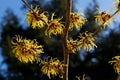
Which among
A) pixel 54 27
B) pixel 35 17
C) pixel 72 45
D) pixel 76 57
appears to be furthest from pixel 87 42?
pixel 76 57

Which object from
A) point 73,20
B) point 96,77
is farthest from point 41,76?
point 73,20

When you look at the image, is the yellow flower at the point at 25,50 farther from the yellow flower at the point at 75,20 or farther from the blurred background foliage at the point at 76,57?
the blurred background foliage at the point at 76,57

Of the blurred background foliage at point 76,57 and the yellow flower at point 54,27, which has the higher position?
the blurred background foliage at point 76,57

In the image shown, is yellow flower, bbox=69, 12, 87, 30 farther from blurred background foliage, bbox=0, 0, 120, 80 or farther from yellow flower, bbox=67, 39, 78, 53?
blurred background foliage, bbox=0, 0, 120, 80

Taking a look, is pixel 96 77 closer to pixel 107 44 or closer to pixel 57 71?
pixel 107 44

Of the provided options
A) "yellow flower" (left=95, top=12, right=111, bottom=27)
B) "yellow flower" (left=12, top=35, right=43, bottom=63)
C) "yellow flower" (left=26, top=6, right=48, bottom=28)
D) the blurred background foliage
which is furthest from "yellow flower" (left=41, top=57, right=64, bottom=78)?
the blurred background foliage

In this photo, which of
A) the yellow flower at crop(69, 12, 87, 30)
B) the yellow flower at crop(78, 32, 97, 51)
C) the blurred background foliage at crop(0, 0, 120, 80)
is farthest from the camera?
the blurred background foliage at crop(0, 0, 120, 80)

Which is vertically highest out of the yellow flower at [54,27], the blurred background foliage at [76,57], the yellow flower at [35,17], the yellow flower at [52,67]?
the blurred background foliage at [76,57]

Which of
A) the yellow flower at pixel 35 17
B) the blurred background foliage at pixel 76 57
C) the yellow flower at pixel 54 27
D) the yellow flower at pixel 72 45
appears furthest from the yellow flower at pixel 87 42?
the blurred background foliage at pixel 76 57
